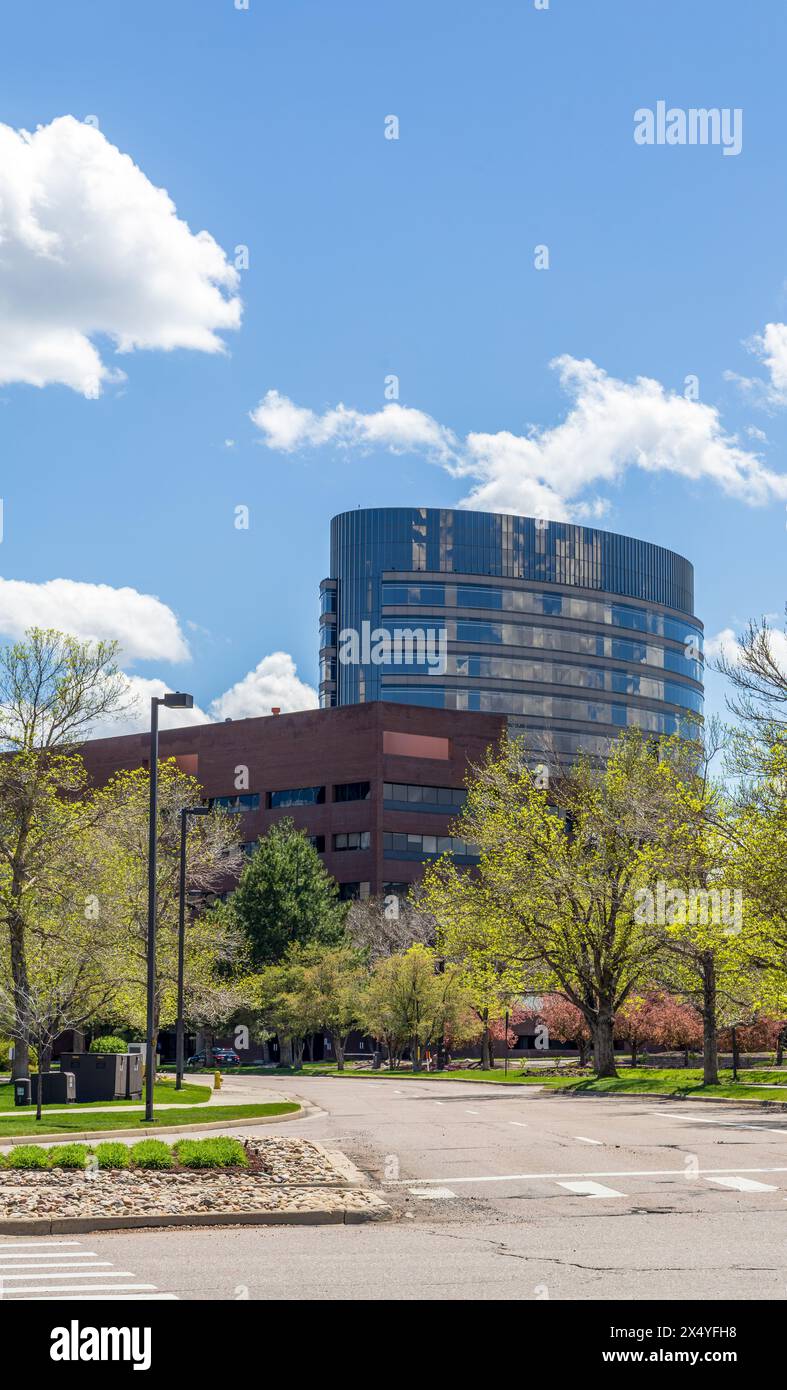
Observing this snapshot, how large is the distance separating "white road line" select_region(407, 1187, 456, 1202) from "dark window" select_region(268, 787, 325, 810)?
3466 inches

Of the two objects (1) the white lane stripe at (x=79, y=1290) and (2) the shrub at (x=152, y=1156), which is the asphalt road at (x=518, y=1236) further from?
(2) the shrub at (x=152, y=1156)

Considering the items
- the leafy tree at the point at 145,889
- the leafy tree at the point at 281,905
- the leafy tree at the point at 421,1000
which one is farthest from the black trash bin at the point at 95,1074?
the leafy tree at the point at 281,905

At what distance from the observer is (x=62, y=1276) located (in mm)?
10008

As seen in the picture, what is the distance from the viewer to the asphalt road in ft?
31.7

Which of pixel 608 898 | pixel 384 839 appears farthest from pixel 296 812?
pixel 608 898

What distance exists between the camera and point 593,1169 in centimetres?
1830

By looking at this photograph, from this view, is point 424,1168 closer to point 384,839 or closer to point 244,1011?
point 244,1011

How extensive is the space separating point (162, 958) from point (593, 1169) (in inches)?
1416

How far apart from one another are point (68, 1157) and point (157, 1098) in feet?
69.0

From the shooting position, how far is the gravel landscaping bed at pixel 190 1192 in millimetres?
13828

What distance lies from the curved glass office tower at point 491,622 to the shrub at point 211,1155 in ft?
433

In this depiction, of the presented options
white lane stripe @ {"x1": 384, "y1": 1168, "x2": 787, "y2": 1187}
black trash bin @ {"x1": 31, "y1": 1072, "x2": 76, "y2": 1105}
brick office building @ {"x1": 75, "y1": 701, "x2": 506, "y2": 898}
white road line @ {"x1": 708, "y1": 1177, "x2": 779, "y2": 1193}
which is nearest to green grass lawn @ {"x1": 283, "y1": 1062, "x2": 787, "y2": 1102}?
black trash bin @ {"x1": 31, "y1": 1072, "x2": 76, "y2": 1105}

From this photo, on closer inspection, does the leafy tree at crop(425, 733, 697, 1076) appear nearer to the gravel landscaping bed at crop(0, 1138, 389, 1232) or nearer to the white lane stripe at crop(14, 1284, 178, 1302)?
the gravel landscaping bed at crop(0, 1138, 389, 1232)

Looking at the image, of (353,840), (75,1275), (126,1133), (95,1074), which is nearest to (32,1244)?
(75,1275)
